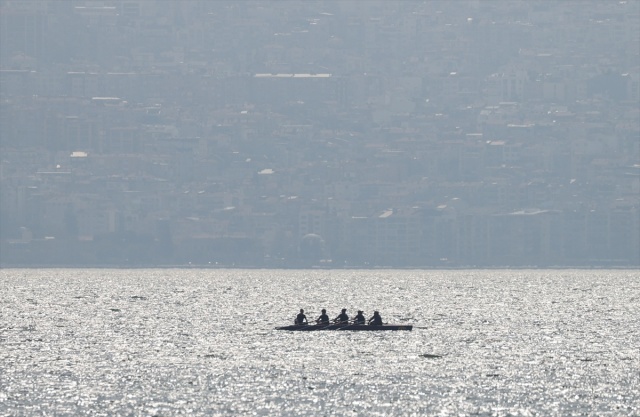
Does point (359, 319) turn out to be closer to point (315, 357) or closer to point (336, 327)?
point (336, 327)

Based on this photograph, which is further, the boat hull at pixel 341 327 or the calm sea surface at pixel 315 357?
the boat hull at pixel 341 327

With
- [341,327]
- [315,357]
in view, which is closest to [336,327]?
[341,327]

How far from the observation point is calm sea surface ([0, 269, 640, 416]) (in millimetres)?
58125

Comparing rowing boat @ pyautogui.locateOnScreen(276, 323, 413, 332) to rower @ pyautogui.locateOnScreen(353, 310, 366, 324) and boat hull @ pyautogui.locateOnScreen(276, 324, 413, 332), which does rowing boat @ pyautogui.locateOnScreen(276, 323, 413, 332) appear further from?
rower @ pyautogui.locateOnScreen(353, 310, 366, 324)

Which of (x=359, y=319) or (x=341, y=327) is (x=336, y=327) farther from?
(x=359, y=319)

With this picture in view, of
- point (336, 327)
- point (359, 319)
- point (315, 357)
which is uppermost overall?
point (359, 319)

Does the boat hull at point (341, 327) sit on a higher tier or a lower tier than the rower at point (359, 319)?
lower

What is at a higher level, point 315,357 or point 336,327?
point 336,327

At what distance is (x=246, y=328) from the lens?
8619cm

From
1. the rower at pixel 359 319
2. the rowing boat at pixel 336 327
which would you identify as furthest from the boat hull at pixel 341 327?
the rower at pixel 359 319

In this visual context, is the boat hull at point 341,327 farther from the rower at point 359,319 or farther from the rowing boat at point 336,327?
the rower at point 359,319

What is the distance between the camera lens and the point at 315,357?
70062 mm

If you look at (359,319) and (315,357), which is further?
(359,319)

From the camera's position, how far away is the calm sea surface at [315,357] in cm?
5812
